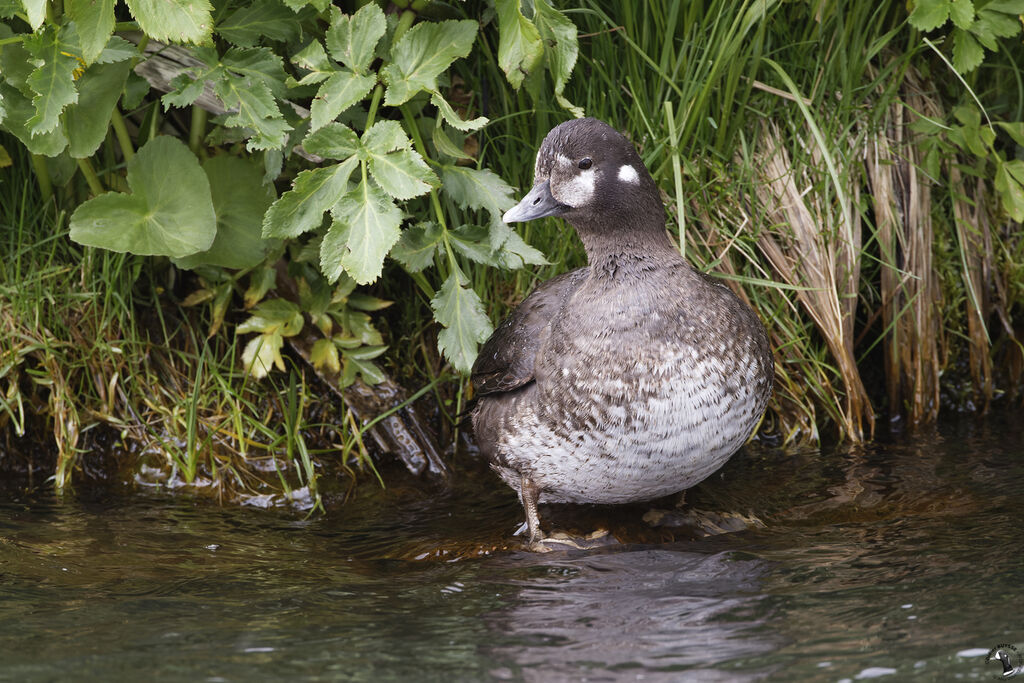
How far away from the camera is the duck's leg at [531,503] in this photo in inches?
136

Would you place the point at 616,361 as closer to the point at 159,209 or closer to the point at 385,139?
the point at 385,139

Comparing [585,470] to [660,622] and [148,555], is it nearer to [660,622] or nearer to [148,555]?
[660,622]

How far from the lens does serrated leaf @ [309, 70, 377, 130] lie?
3.25 meters

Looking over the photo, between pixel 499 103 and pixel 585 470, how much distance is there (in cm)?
160

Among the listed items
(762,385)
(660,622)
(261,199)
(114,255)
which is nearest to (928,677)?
(660,622)

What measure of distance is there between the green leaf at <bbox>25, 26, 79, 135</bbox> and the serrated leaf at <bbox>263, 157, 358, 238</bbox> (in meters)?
0.67

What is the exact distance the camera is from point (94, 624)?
8.90 ft

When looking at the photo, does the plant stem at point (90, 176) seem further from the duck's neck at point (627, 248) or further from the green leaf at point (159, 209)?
the duck's neck at point (627, 248)

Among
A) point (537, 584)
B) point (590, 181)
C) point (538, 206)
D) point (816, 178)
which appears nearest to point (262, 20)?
point (538, 206)

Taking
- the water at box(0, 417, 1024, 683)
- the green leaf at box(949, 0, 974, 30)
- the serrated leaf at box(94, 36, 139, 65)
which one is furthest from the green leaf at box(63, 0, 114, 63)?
the green leaf at box(949, 0, 974, 30)

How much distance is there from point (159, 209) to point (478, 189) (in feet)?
3.35

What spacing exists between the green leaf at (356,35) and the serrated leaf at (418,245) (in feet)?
1.84

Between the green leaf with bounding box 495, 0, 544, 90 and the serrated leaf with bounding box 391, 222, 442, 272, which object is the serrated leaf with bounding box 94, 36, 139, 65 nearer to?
the serrated leaf with bounding box 391, 222, 442, 272

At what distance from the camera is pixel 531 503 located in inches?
138
